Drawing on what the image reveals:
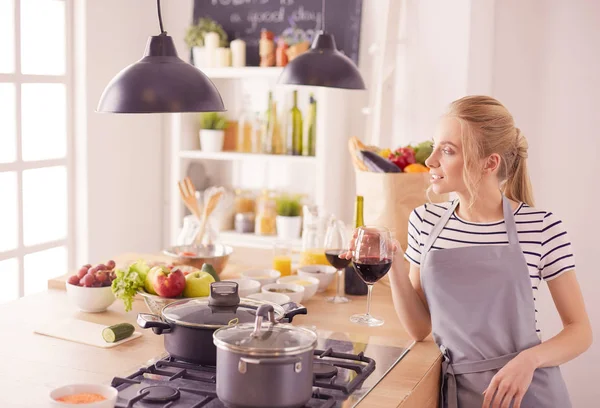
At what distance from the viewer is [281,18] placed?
14.8ft

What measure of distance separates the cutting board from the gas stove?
0.27 meters

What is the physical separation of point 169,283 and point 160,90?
546 mm

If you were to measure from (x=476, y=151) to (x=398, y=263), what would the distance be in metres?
0.37

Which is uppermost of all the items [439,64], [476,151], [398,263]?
[439,64]

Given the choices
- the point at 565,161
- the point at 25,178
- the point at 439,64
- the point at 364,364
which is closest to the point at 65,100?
the point at 25,178

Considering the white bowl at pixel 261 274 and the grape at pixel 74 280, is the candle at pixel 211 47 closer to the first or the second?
the white bowl at pixel 261 274

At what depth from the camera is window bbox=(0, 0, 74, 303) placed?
12.6 feet

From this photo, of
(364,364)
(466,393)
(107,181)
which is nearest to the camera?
(364,364)

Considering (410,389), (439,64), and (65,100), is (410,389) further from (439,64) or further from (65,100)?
(65,100)

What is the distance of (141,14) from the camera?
4.64m

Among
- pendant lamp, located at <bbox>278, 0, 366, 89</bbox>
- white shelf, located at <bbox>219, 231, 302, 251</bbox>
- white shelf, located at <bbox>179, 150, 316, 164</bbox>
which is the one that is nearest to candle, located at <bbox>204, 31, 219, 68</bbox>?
white shelf, located at <bbox>179, 150, 316, 164</bbox>

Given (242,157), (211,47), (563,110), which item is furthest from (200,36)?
(563,110)

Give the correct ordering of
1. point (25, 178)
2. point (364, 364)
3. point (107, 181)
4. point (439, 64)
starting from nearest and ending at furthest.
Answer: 1. point (364, 364)
2. point (439, 64)
3. point (25, 178)
4. point (107, 181)

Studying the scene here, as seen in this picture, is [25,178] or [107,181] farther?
[107,181]
